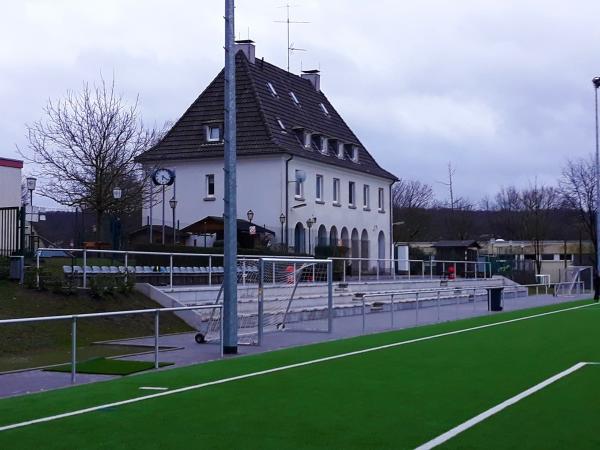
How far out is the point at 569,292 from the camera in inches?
2148

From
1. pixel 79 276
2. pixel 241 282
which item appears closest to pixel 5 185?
pixel 79 276

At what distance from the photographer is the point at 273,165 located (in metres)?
51.7

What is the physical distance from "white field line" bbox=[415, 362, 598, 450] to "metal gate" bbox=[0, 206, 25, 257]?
1571 centimetres

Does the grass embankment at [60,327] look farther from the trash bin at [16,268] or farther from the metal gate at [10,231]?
the metal gate at [10,231]

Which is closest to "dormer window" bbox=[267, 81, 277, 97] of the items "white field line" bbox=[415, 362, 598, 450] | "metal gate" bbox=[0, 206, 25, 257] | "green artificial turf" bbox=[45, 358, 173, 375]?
"metal gate" bbox=[0, 206, 25, 257]

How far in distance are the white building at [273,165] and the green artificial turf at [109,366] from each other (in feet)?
106

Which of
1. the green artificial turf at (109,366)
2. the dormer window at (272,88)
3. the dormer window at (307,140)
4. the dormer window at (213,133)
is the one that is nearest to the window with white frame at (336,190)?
the dormer window at (307,140)

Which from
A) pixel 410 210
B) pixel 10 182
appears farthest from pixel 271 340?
pixel 410 210

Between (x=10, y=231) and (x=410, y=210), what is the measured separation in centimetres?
6874

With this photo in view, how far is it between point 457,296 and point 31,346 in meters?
23.5

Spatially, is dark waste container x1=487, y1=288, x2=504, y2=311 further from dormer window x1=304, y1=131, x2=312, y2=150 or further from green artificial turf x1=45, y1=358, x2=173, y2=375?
green artificial turf x1=45, y1=358, x2=173, y2=375

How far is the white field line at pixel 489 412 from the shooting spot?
9.18 metres

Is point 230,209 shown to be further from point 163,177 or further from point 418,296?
point 163,177

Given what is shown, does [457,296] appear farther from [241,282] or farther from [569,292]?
[569,292]
